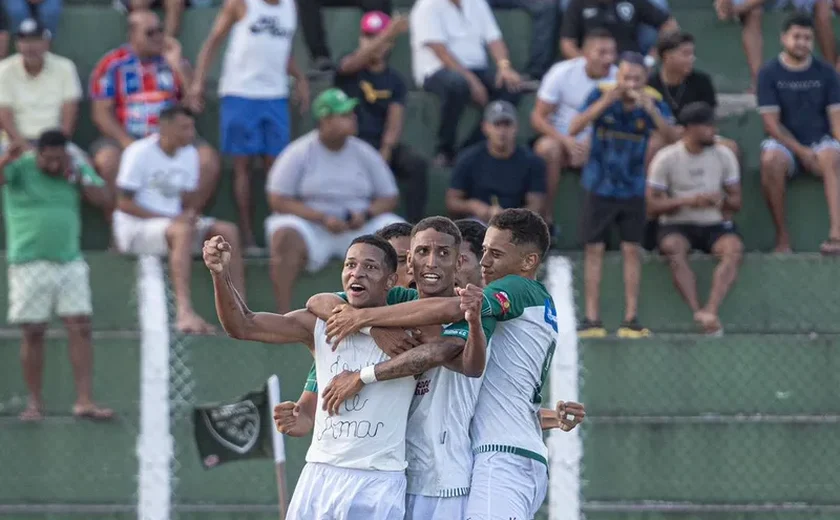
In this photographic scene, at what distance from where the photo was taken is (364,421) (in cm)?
600

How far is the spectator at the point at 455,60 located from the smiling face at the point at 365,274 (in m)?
5.94

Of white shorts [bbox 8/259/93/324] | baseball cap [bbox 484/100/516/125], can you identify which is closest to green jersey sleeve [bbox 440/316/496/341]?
white shorts [bbox 8/259/93/324]

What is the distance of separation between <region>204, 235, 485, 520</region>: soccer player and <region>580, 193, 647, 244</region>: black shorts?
4.60 m

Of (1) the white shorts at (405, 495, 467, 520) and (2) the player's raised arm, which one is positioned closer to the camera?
(2) the player's raised arm

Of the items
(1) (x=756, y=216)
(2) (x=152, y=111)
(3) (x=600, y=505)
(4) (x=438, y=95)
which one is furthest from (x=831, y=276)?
(2) (x=152, y=111)

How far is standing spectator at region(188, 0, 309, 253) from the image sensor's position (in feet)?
37.4

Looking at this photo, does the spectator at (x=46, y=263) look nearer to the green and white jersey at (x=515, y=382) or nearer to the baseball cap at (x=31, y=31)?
the baseball cap at (x=31, y=31)

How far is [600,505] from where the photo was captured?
9.84 metres

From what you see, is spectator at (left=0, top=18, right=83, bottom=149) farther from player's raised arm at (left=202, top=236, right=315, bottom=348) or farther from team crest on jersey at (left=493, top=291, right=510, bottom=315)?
team crest on jersey at (left=493, top=291, right=510, bottom=315)

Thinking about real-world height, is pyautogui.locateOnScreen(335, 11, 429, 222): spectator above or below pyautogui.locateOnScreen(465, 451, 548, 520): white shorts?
above

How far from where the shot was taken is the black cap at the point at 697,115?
35.6 ft

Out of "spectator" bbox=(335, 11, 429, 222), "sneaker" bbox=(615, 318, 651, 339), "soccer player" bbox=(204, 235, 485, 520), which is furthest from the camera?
"spectator" bbox=(335, 11, 429, 222)

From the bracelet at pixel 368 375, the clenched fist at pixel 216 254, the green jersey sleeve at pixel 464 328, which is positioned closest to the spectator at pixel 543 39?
the green jersey sleeve at pixel 464 328

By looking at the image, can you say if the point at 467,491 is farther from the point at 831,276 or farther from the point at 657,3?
the point at 657,3
